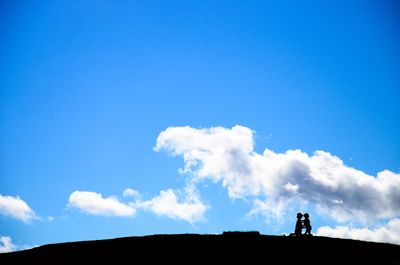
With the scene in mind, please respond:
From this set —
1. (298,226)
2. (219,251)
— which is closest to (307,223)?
(298,226)

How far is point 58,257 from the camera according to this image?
2052 centimetres

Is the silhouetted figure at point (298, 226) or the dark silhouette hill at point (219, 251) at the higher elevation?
the silhouetted figure at point (298, 226)

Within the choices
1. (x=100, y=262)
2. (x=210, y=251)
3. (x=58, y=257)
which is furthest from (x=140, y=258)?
(x=58, y=257)

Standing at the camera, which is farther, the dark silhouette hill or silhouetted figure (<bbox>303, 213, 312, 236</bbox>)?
silhouetted figure (<bbox>303, 213, 312, 236</bbox>)

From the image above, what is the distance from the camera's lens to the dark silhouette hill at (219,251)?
18.4 meters

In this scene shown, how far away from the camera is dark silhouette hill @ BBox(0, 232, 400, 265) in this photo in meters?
18.4

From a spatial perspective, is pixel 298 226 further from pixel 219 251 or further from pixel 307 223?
pixel 219 251

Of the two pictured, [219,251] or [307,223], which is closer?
[219,251]

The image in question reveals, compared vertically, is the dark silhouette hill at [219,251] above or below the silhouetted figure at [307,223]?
below

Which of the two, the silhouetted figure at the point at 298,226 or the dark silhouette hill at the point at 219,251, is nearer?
the dark silhouette hill at the point at 219,251

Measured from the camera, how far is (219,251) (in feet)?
63.1

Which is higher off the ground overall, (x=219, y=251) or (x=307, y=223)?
(x=307, y=223)

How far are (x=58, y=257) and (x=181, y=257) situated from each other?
24.0 ft

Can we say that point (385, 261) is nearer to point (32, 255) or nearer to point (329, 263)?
point (329, 263)
